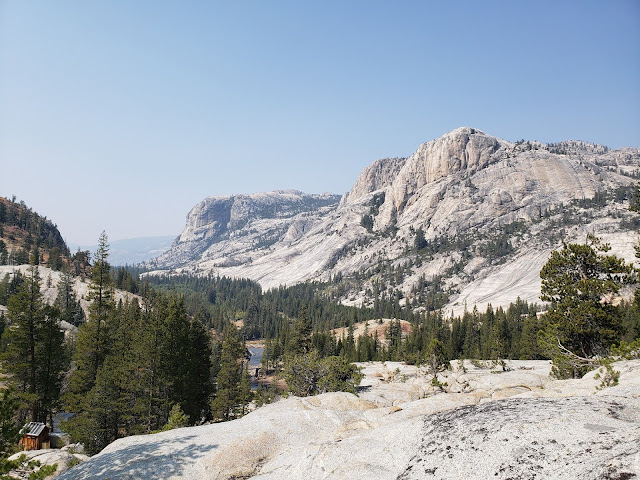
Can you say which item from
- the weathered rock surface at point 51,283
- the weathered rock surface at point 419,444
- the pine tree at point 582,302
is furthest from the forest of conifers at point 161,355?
the weathered rock surface at point 51,283

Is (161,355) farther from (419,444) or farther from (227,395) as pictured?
(419,444)

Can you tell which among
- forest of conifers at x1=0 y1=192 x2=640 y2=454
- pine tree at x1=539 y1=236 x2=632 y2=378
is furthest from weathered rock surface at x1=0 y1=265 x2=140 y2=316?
pine tree at x1=539 y1=236 x2=632 y2=378

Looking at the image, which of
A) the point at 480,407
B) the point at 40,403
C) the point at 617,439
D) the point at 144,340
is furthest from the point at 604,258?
the point at 40,403

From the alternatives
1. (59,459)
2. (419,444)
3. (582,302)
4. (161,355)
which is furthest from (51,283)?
(419,444)

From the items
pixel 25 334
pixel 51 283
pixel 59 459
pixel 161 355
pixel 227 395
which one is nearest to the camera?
pixel 59 459

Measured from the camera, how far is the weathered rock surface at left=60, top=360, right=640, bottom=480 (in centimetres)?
772

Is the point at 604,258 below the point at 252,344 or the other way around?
the other way around

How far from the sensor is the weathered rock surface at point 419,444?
7722mm

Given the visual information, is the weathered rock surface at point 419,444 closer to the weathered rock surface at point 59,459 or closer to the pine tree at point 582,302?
the weathered rock surface at point 59,459

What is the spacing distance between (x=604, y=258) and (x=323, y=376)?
26926 mm

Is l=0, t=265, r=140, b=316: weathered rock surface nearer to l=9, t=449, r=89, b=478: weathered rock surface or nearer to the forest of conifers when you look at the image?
the forest of conifers

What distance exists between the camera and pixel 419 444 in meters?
10.4

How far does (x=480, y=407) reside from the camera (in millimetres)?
11383

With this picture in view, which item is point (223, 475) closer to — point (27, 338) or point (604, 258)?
point (604, 258)
